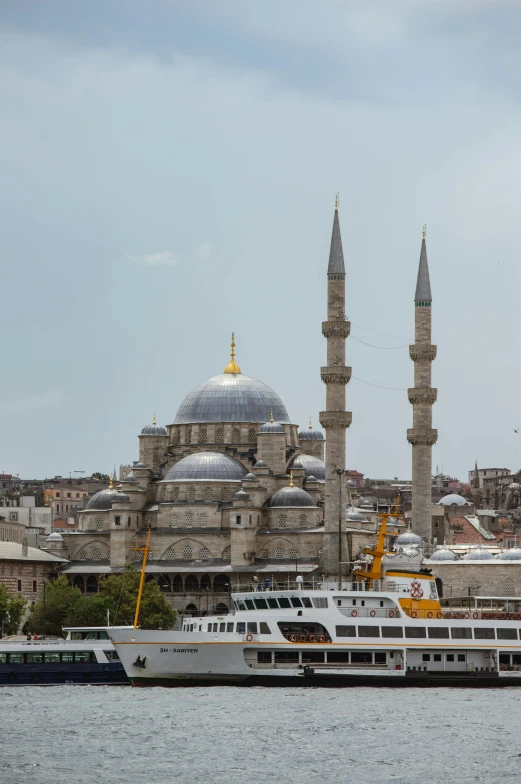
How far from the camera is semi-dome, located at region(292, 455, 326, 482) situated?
317 ft

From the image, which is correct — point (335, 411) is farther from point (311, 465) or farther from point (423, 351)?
point (311, 465)

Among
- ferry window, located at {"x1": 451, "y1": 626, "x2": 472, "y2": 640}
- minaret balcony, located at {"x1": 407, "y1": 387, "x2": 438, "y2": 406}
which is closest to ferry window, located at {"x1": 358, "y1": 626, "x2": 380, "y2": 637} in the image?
ferry window, located at {"x1": 451, "y1": 626, "x2": 472, "y2": 640}

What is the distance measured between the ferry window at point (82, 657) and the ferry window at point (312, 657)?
7.42m

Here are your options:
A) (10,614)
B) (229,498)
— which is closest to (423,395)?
(229,498)

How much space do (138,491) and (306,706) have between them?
44.6m

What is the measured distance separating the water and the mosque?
29.6m

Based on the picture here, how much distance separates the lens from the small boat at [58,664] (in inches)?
2260

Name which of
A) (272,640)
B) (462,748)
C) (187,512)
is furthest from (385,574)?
(187,512)

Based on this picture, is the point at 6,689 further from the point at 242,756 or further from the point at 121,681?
the point at 242,756

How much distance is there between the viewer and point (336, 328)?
83875 millimetres

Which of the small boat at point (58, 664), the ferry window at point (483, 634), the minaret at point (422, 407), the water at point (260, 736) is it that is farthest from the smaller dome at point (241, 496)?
the ferry window at point (483, 634)

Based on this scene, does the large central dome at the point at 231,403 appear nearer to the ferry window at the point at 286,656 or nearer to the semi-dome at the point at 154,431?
the semi-dome at the point at 154,431

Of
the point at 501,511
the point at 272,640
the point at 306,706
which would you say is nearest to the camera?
the point at 306,706

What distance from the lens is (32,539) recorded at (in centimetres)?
10475
